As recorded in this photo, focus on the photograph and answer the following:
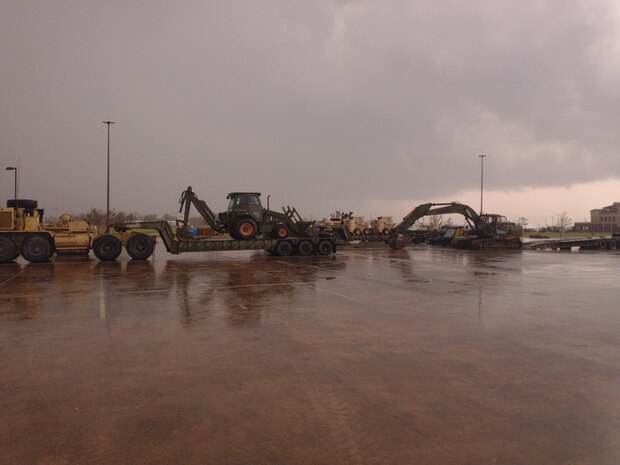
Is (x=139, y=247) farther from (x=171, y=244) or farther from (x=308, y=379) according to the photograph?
(x=308, y=379)

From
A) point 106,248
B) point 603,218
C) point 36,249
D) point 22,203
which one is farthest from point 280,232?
point 603,218

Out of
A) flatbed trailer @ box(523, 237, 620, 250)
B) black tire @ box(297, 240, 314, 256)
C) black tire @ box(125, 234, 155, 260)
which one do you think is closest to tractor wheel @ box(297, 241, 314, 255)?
black tire @ box(297, 240, 314, 256)

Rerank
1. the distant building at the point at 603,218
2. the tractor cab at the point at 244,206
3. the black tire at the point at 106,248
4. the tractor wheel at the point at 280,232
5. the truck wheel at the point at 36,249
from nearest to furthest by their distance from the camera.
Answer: the truck wheel at the point at 36,249
the black tire at the point at 106,248
the tractor cab at the point at 244,206
the tractor wheel at the point at 280,232
the distant building at the point at 603,218

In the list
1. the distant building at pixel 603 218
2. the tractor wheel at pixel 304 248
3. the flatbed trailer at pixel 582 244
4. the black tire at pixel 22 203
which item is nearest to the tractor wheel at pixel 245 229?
the tractor wheel at pixel 304 248

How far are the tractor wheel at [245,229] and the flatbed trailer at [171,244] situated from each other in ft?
0.86

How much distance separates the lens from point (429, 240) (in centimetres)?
4053

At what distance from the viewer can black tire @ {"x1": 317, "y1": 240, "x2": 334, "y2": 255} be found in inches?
955

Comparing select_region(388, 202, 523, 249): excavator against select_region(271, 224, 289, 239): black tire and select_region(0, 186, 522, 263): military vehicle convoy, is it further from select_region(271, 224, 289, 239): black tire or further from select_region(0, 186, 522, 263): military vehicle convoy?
select_region(271, 224, 289, 239): black tire

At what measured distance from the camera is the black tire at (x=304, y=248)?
23656mm

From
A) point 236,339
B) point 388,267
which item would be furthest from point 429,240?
point 236,339

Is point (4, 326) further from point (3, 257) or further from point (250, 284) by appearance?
point (3, 257)

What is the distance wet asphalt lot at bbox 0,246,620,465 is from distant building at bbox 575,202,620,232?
482 ft

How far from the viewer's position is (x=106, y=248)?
19.7 m

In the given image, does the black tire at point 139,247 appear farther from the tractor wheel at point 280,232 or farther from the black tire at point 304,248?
the black tire at point 304,248
